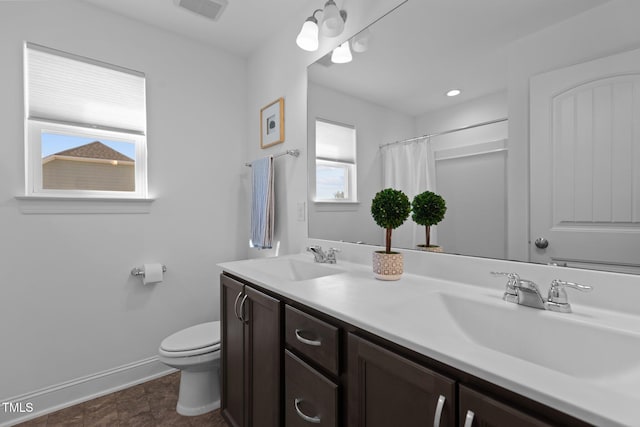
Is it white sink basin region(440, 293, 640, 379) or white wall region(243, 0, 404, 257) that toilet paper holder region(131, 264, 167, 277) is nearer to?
white wall region(243, 0, 404, 257)

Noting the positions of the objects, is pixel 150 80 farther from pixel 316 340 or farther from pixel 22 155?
pixel 316 340

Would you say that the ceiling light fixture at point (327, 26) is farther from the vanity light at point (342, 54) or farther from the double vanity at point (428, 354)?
the double vanity at point (428, 354)

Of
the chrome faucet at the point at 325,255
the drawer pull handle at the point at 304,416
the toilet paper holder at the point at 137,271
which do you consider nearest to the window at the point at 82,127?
the toilet paper holder at the point at 137,271

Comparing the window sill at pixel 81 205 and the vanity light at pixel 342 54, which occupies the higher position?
the vanity light at pixel 342 54

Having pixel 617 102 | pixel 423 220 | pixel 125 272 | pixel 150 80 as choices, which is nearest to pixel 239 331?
pixel 423 220

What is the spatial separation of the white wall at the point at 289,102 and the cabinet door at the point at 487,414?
4.86 feet

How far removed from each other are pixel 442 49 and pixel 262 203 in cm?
152

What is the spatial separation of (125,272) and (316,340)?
5.78ft

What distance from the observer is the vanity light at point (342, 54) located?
161 cm

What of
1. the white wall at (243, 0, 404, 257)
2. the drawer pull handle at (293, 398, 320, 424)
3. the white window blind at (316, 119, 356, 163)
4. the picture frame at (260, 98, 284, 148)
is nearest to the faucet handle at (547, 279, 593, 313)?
the drawer pull handle at (293, 398, 320, 424)

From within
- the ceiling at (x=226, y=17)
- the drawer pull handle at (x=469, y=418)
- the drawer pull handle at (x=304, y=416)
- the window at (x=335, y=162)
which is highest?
the ceiling at (x=226, y=17)

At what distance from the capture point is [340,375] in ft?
2.76

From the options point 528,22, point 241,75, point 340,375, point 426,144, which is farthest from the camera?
point 241,75

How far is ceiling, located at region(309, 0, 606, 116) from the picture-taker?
98cm
